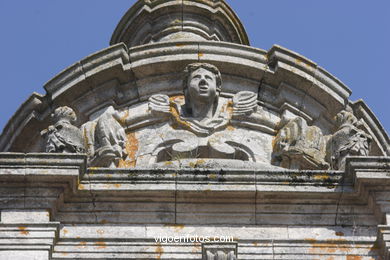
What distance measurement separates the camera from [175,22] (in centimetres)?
2080

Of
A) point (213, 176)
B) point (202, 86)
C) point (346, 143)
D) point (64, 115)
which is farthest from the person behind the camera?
point (202, 86)

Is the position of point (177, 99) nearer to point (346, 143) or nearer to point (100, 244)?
point (346, 143)

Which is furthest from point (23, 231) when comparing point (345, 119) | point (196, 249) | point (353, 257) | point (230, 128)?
point (345, 119)

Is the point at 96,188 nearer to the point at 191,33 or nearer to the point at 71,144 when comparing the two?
the point at 71,144

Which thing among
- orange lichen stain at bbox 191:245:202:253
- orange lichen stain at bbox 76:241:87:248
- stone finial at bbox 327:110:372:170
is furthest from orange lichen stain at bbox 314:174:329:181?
orange lichen stain at bbox 76:241:87:248

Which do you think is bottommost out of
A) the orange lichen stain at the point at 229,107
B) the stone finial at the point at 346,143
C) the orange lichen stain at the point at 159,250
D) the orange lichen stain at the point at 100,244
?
the orange lichen stain at the point at 159,250

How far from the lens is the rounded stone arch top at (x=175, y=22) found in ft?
68.1

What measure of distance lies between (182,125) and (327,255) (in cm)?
320

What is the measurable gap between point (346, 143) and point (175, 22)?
5356mm

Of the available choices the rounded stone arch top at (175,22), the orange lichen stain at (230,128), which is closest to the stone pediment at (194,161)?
the orange lichen stain at (230,128)

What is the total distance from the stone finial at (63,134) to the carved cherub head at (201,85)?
147 cm

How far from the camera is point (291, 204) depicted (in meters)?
15.0

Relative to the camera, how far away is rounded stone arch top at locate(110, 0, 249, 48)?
2077cm

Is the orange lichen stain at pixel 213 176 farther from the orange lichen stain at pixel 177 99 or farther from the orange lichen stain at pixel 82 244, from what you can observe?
the orange lichen stain at pixel 177 99
